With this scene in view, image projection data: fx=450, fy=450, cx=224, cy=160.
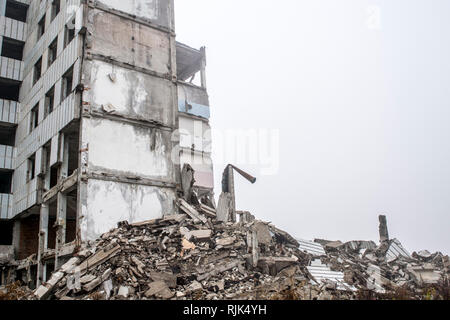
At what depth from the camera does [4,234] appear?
23.4 meters

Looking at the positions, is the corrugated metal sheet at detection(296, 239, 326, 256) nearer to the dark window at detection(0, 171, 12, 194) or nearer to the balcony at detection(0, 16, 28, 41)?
the dark window at detection(0, 171, 12, 194)

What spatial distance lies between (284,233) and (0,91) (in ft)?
61.0

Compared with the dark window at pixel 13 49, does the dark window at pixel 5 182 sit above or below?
below

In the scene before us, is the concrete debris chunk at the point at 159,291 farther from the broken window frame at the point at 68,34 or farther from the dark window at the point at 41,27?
the dark window at the point at 41,27

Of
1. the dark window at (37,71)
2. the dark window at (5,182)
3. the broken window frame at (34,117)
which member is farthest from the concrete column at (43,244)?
the dark window at (37,71)

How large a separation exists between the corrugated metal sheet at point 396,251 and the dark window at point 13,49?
21.7 metres

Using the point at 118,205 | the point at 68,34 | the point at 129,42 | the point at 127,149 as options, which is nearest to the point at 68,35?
the point at 68,34

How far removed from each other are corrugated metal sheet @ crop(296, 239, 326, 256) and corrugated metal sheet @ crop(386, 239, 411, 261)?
2.96m

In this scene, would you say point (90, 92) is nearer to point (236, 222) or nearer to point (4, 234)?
point (236, 222)

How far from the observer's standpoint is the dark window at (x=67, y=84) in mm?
18828

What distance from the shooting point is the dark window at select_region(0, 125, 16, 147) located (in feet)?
78.6

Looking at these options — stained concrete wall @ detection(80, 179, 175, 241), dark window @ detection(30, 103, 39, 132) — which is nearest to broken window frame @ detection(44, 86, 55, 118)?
dark window @ detection(30, 103, 39, 132)

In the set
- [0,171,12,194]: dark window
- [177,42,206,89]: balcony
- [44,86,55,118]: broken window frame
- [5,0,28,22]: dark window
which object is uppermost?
[5,0,28,22]: dark window
